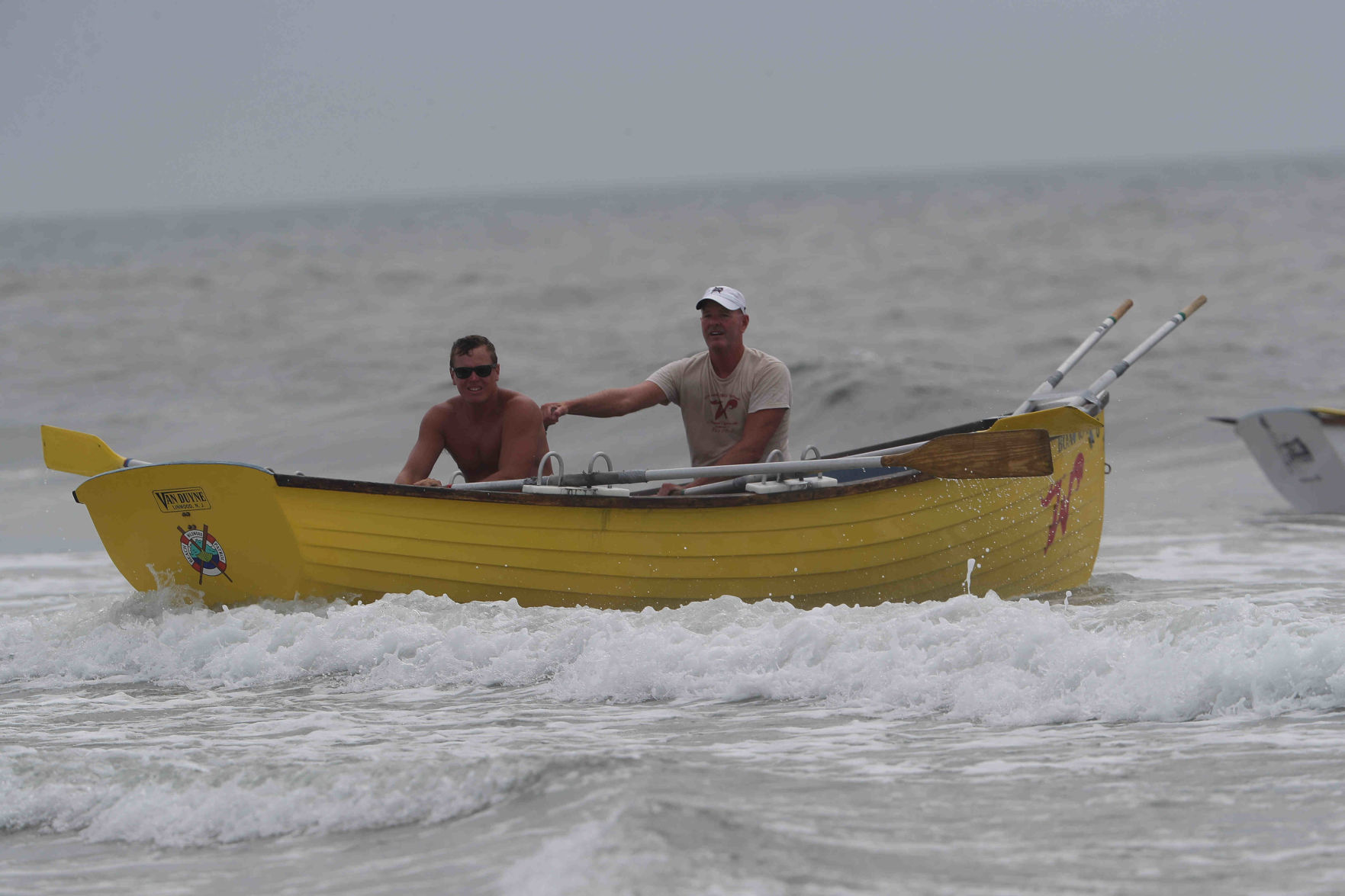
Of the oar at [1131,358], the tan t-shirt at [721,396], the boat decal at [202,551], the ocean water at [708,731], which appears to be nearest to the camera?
the ocean water at [708,731]

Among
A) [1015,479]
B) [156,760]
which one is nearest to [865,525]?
[1015,479]

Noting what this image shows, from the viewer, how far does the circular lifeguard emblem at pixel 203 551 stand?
18.9 feet

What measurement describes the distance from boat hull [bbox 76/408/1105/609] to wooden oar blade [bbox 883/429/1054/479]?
0.19 meters

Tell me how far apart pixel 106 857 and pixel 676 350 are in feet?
56.8

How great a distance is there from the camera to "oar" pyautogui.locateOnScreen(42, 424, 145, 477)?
6477 mm

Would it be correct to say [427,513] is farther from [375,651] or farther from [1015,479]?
[1015,479]

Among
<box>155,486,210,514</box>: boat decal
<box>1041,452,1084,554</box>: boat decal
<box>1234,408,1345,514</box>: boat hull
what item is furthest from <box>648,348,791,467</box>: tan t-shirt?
<box>1234,408,1345,514</box>: boat hull

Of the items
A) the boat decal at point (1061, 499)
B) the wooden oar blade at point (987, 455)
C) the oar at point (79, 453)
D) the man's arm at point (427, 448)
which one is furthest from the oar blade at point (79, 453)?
the boat decal at point (1061, 499)

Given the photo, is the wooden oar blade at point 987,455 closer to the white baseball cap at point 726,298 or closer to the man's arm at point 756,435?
the man's arm at point 756,435

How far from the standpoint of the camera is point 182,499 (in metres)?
5.63

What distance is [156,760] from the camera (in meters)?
4.23

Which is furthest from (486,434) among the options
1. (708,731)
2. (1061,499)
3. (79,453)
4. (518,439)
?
(1061,499)

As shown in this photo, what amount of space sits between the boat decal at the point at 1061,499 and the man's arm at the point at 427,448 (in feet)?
9.59

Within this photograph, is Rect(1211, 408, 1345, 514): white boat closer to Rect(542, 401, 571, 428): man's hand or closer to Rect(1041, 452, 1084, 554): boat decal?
Rect(1041, 452, 1084, 554): boat decal
